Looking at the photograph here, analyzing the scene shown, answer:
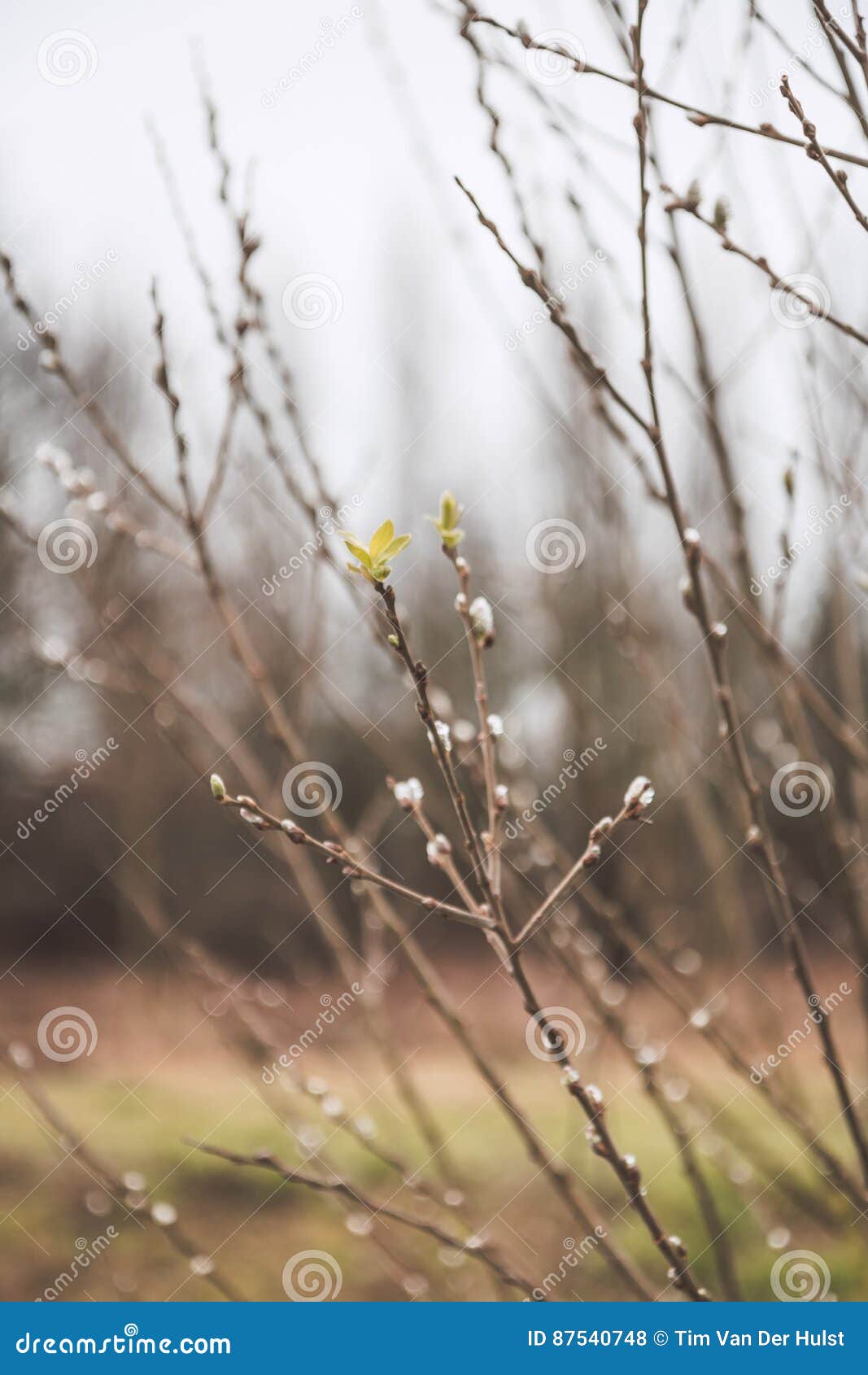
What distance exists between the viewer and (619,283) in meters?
1.60

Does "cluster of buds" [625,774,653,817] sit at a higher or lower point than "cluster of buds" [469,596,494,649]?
lower

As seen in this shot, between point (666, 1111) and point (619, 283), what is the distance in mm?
1365

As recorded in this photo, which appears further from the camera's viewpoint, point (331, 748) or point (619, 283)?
point (331, 748)

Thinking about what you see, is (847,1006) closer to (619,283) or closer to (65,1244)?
(65,1244)

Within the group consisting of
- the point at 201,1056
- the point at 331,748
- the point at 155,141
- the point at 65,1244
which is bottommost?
the point at 201,1056

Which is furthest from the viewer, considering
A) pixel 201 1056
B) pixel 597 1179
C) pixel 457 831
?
pixel 201 1056

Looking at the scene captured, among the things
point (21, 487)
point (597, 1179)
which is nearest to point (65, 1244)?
point (597, 1179)

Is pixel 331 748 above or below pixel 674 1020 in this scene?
below

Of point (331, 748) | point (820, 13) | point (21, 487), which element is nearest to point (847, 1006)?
point (820, 13)

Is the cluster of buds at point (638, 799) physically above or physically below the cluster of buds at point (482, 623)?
below

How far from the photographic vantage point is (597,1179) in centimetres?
429

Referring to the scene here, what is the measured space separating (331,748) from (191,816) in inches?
81.9

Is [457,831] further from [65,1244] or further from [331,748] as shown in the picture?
[331,748]

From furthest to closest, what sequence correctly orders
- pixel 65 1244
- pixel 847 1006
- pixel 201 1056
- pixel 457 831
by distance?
pixel 201 1056 → pixel 847 1006 → pixel 65 1244 → pixel 457 831
